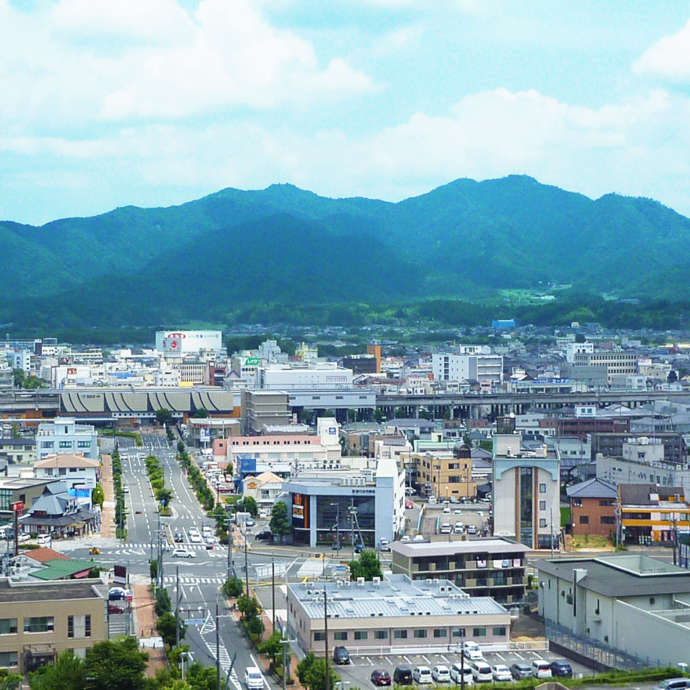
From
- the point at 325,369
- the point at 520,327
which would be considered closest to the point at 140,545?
the point at 325,369

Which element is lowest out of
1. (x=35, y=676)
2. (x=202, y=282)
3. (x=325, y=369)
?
(x=35, y=676)

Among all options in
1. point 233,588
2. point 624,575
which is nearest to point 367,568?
point 233,588

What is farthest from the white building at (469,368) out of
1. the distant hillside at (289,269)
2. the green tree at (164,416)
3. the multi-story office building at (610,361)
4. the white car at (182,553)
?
the distant hillside at (289,269)

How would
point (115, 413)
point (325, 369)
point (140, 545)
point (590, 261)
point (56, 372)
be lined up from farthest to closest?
point (590, 261) → point (56, 372) → point (325, 369) → point (115, 413) → point (140, 545)

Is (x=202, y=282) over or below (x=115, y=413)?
over

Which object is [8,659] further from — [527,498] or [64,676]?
[527,498]

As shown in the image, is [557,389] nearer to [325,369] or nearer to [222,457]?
[325,369]
